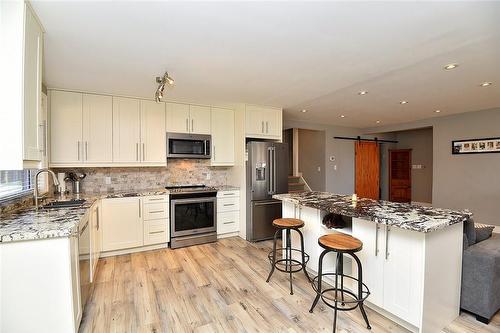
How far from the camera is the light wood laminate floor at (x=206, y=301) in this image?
2020 millimetres

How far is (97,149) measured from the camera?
362cm

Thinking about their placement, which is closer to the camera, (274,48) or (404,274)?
(404,274)

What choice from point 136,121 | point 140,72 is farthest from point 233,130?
point 140,72

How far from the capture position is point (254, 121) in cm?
440

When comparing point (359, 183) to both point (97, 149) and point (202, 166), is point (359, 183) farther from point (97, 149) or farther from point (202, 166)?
point (97, 149)

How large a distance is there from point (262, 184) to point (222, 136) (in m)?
1.18

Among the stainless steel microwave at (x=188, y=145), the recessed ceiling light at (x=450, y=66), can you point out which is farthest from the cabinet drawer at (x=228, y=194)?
the recessed ceiling light at (x=450, y=66)

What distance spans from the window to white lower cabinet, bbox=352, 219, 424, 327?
330 cm

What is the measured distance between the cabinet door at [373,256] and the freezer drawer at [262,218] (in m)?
2.09

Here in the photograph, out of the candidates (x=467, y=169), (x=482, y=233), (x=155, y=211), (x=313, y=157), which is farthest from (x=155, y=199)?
(x=467, y=169)

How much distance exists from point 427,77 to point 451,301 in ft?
8.19

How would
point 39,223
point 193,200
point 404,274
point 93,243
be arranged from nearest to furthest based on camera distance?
point 39,223 < point 404,274 < point 93,243 < point 193,200

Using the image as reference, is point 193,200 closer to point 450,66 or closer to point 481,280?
point 481,280

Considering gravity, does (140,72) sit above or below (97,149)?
above
